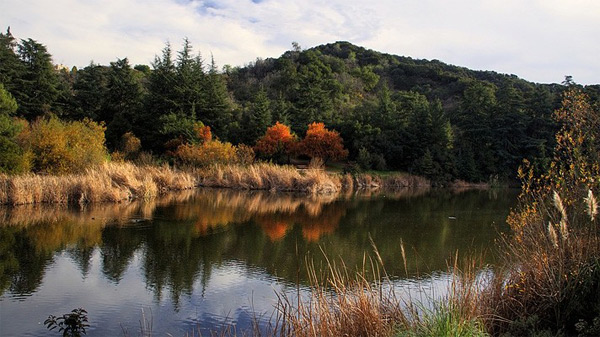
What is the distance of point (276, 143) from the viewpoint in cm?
3688

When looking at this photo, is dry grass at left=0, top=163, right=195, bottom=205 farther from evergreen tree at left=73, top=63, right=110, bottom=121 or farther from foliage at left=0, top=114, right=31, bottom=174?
evergreen tree at left=73, top=63, right=110, bottom=121

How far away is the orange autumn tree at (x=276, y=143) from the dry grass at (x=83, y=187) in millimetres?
14481

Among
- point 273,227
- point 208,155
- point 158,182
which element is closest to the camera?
point 273,227

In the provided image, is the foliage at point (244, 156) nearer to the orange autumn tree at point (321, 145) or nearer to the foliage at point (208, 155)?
the foliage at point (208, 155)

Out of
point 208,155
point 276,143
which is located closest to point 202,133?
point 276,143

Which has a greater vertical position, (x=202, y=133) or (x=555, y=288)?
(x=202, y=133)

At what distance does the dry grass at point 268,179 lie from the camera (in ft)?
90.6

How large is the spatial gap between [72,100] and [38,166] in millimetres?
22982

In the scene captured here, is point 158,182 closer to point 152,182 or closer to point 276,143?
point 152,182

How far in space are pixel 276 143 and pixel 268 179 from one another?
9.48 meters

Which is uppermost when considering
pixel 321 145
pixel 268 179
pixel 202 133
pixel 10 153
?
pixel 202 133

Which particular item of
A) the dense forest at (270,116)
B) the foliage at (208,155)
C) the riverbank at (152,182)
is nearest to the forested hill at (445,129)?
the dense forest at (270,116)

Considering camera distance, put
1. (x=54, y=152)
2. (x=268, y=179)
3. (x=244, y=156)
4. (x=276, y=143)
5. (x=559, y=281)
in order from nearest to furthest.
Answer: (x=559, y=281) → (x=54, y=152) → (x=268, y=179) → (x=244, y=156) → (x=276, y=143)

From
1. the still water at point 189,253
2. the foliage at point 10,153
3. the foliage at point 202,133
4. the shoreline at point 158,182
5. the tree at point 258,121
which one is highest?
the tree at point 258,121
